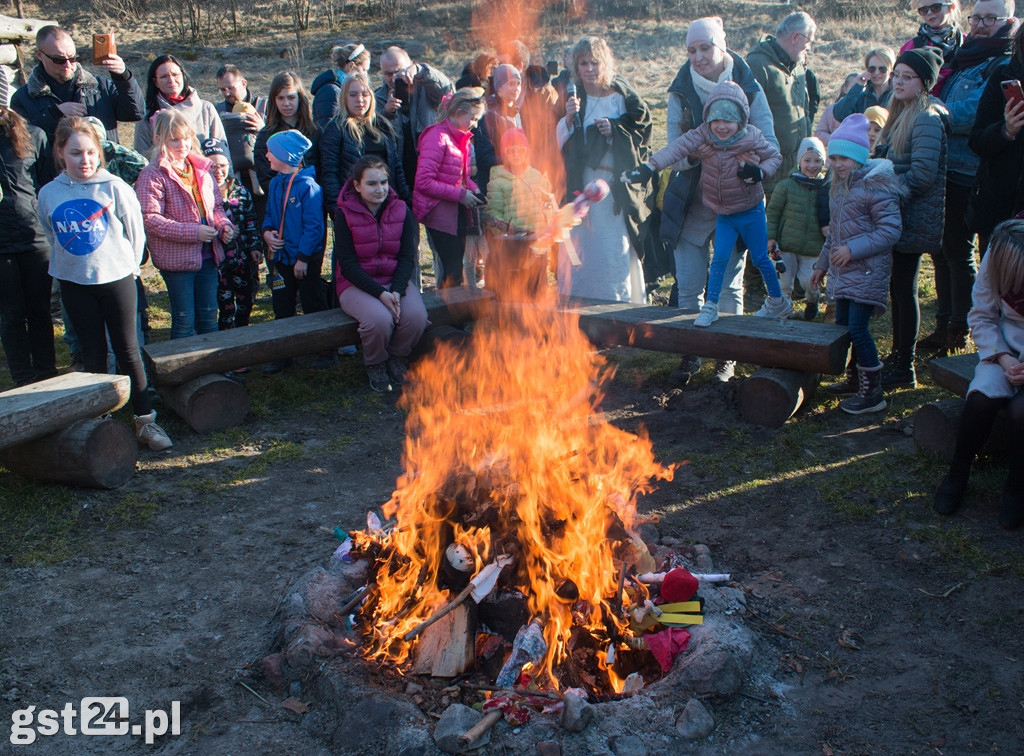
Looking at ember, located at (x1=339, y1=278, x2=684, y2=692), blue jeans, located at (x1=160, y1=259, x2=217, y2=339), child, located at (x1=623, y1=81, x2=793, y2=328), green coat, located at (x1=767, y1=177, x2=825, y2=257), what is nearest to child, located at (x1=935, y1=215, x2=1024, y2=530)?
ember, located at (x1=339, y1=278, x2=684, y2=692)

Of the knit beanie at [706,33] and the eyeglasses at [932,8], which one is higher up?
the eyeglasses at [932,8]

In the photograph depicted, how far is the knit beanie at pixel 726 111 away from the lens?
232 inches

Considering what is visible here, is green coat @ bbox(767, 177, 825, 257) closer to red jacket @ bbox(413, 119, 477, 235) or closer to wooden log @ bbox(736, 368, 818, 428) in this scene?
wooden log @ bbox(736, 368, 818, 428)

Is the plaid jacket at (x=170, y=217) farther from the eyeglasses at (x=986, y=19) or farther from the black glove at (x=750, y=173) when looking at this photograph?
the eyeglasses at (x=986, y=19)

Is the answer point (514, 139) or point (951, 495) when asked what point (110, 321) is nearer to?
point (514, 139)

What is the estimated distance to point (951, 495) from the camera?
15.2 feet

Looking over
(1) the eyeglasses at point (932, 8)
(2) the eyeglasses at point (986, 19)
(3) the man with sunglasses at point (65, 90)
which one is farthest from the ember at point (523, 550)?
(1) the eyeglasses at point (932, 8)

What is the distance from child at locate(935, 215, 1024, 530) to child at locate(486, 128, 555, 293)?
3.52 meters

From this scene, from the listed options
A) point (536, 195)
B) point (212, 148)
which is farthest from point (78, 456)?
point (536, 195)

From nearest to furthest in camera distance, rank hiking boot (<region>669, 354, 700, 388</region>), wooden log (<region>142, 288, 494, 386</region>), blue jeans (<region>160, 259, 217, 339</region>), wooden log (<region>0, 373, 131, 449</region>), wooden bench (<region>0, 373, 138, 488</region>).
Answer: wooden log (<region>0, 373, 131, 449</region>)
wooden bench (<region>0, 373, 138, 488</region>)
wooden log (<region>142, 288, 494, 386</region>)
blue jeans (<region>160, 259, 217, 339</region>)
hiking boot (<region>669, 354, 700, 388</region>)

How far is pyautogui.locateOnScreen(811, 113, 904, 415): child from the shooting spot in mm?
5637

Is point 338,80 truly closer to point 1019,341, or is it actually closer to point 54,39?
point 54,39

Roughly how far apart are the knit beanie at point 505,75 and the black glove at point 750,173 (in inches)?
93.9

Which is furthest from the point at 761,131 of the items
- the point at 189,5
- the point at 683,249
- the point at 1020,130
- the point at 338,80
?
the point at 189,5
